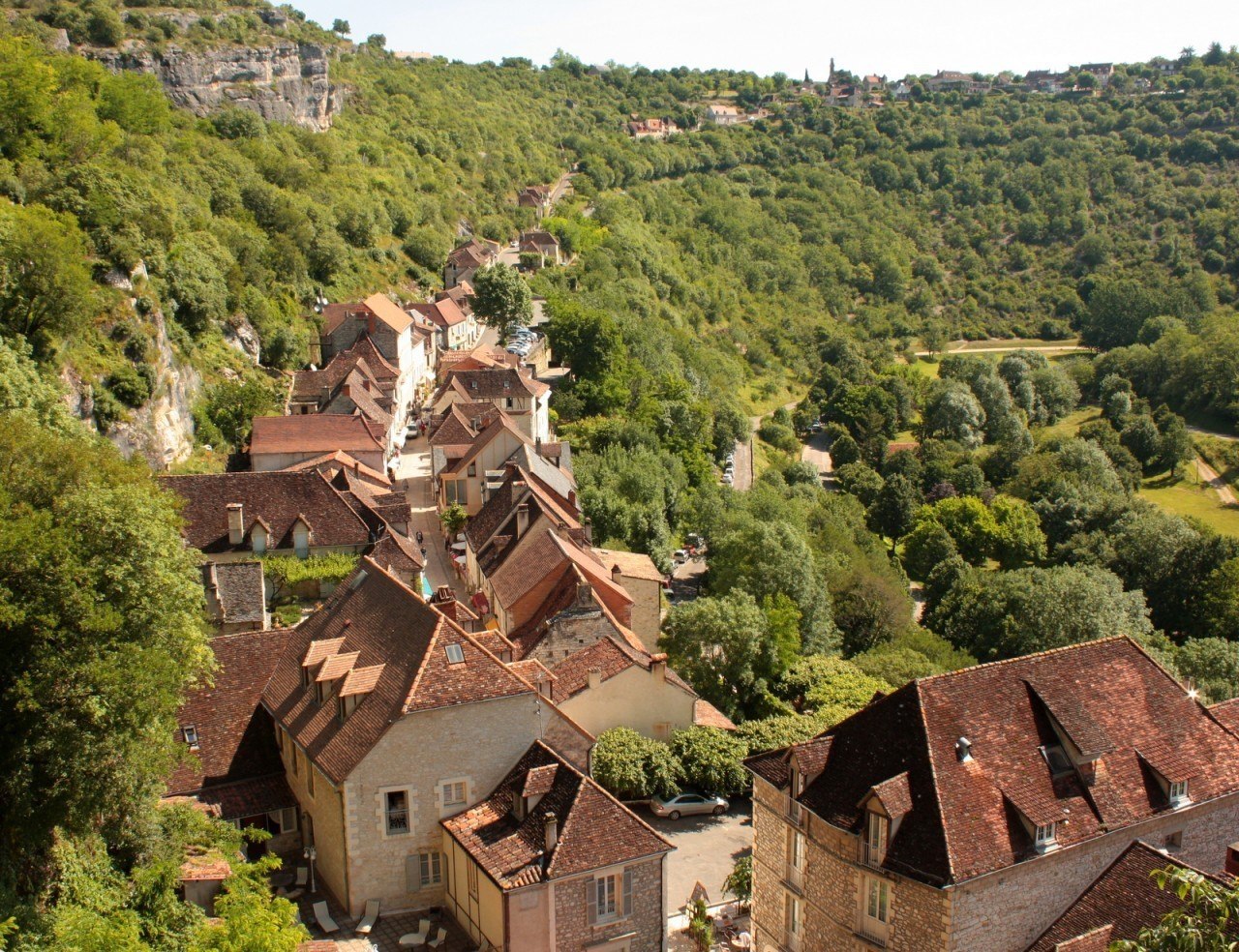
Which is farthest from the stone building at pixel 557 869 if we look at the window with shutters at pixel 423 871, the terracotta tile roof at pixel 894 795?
the terracotta tile roof at pixel 894 795

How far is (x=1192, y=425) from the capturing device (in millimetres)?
133375

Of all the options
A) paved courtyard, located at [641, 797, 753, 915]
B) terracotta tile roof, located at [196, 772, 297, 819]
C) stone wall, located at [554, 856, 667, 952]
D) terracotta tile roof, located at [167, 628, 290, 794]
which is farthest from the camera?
paved courtyard, located at [641, 797, 753, 915]

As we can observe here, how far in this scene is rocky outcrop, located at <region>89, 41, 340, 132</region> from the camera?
10338 cm

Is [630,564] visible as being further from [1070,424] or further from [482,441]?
[1070,424]

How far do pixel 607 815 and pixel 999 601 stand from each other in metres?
42.6

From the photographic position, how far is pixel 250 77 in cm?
11469

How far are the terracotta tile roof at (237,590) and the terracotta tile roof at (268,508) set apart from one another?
631 centimetres

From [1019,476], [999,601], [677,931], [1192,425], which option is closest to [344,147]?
[1019,476]

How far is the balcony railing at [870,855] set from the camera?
25.0 metres

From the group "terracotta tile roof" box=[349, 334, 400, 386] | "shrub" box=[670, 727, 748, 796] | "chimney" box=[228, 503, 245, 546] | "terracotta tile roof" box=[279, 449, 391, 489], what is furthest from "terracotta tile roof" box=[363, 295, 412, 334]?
"shrub" box=[670, 727, 748, 796]

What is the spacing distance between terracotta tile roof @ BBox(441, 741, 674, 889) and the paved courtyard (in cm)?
483

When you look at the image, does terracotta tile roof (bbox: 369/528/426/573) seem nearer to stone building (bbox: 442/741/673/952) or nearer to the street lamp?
the street lamp

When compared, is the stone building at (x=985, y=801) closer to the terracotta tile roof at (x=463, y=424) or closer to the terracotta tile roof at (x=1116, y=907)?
the terracotta tile roof at (x=1116, y=907)

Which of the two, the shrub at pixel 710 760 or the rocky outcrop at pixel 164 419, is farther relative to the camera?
the rocky outcrop at pixel 164 419
